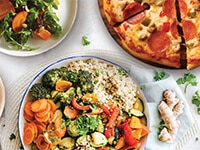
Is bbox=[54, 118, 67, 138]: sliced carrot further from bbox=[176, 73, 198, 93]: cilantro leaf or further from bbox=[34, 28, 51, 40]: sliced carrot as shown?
bbox=[176, 73, 198, 93]: cilantro leaf

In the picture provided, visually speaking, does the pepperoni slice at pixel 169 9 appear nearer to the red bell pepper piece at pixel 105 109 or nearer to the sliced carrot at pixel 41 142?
the red bell pepper piece at pixel 105 109

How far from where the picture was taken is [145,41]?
3.55 meters

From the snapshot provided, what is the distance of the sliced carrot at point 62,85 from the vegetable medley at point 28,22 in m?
0.35

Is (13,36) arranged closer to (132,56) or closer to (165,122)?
(132,56)

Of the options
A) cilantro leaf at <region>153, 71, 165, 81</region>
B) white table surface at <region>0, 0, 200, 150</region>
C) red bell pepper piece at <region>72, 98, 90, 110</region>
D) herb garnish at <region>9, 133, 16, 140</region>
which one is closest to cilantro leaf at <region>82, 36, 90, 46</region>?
white table surface at <region>0, 0, 200, 150</region>

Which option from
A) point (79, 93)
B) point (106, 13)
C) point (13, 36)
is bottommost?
point (79, 93)

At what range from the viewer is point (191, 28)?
3.62 meters

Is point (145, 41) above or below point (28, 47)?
above

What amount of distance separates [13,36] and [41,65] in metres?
0.31

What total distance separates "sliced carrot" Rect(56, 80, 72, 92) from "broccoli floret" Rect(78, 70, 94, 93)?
0.10 m

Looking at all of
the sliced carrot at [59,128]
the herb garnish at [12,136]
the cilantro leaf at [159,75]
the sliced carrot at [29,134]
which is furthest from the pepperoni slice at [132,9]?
the herb garnish at [12,136]

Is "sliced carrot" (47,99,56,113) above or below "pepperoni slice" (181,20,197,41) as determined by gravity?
below

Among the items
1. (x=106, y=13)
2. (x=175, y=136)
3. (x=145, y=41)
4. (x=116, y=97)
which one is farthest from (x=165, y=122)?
(x=106, y=13)

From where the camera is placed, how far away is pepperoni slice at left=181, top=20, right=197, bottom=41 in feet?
11.8
